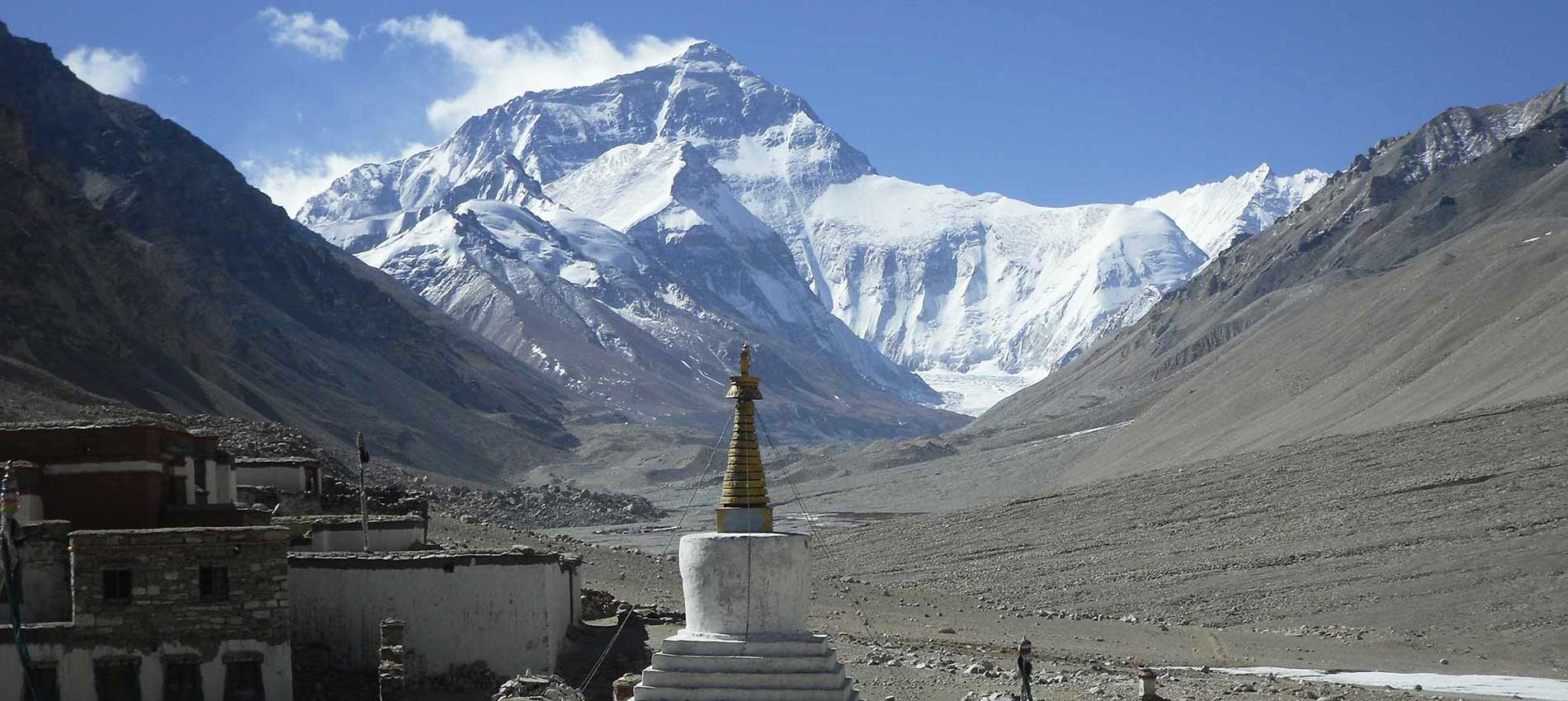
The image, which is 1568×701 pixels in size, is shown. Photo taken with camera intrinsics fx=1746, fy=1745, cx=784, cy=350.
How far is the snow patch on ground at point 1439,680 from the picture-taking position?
94.1ft

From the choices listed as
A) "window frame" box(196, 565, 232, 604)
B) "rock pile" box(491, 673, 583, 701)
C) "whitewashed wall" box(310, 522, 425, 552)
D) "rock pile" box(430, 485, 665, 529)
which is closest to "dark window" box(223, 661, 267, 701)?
"window frame" box(196, 565, 232, 604)

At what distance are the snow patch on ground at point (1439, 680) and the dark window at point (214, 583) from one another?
17.8 meters

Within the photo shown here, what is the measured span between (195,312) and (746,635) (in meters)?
93.5

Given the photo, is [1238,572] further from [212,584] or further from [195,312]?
[195,312]

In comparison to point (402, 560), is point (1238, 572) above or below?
below

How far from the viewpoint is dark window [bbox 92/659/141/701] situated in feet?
60.7

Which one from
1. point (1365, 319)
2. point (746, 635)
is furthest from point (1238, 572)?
point (1365, 319)

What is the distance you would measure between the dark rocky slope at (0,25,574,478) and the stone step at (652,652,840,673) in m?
39.7

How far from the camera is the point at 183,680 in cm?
1873

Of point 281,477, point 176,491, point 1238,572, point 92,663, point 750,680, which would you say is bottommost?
point 1238,572

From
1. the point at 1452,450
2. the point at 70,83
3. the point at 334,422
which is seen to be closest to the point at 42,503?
the point at 1452,450

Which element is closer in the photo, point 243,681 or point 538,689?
point 243,681

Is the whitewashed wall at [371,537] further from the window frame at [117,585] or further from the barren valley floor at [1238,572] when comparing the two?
the window frame at [117,585]

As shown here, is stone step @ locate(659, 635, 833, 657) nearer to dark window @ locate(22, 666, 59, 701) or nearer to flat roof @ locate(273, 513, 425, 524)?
dark window @ locate(22, 666, 59, 701)
